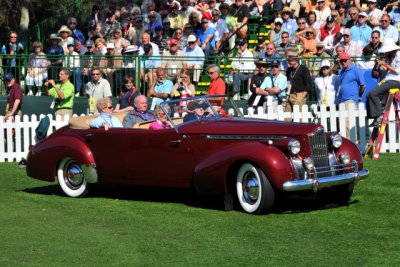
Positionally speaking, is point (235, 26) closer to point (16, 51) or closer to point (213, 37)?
point (213, 37)

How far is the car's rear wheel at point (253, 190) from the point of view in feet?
40.4

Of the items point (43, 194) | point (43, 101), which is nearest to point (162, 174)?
point (43, 194)

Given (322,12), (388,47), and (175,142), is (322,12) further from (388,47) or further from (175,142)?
(175,142)

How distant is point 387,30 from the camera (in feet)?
69.4

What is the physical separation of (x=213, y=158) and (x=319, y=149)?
134 centimetres

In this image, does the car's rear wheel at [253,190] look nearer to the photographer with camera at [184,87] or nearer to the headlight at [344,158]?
the headlight at [344,158]

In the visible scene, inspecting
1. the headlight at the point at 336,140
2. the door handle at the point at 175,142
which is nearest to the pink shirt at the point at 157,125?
the door handle at the point at 175,142

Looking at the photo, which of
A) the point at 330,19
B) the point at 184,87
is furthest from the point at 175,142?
the point at 330,19

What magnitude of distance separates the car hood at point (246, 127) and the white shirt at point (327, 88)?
638 centimetres

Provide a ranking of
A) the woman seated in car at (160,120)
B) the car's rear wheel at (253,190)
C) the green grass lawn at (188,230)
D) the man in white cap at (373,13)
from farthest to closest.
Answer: the man in white cap at (373,13) → the woman seated in car at (160,120) → the car's rear wheel at (253,190) → the green grass lawn at (188,230)

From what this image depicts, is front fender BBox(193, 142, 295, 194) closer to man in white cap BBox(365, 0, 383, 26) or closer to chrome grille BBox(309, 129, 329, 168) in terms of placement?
chrome grille BBox(309, 129, 329, 168)

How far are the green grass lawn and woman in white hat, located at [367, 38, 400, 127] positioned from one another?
10.1ft

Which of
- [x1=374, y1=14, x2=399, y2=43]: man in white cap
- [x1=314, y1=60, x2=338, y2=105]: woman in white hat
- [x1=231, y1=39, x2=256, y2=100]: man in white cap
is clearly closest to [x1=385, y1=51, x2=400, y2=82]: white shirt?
[x1=314, y1=60, x2=338, y2=105]: woman in white hat

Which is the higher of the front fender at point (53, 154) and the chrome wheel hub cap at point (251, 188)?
the front fender at point (53, 154)
